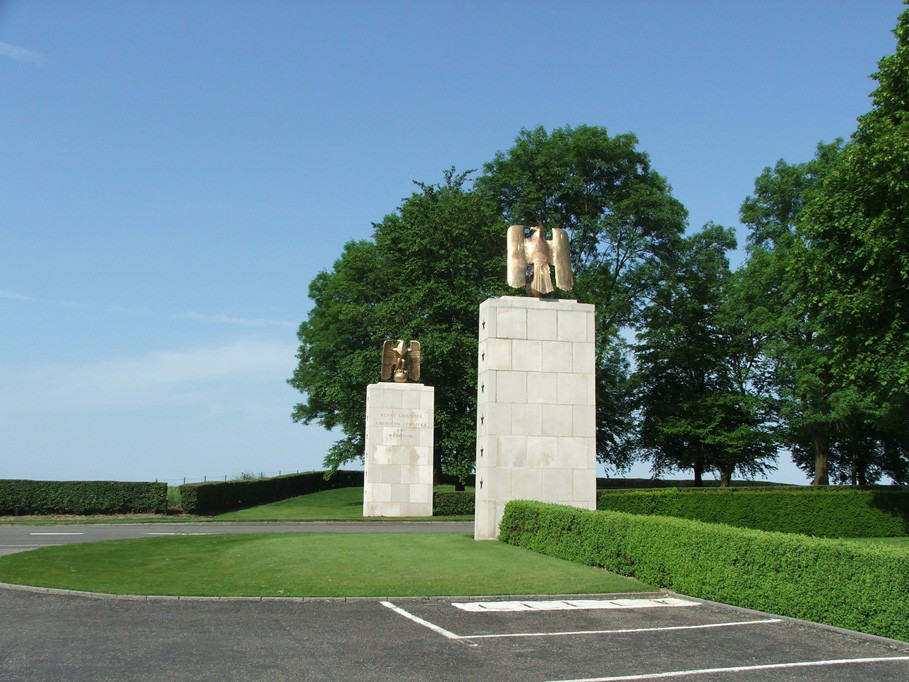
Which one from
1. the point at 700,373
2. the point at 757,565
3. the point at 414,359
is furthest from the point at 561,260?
the point at 700,373

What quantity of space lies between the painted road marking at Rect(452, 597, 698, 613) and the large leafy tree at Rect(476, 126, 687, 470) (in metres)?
32.1

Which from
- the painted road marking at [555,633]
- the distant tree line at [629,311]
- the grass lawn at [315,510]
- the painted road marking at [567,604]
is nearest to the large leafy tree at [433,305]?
the distant tree line at [629,311]

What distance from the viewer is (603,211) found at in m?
50.0

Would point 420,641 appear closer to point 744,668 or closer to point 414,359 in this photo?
point 744,668

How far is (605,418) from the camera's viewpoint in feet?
160

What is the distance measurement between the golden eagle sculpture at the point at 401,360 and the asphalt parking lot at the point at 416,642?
24773 mm

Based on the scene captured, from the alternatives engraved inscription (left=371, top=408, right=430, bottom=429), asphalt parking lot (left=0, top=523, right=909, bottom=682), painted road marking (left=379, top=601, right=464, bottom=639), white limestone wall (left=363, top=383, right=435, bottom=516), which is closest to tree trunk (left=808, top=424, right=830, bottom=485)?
white limestone wall (left=363, top=383, right=435, bottom=516)

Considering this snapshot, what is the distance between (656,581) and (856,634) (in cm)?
463

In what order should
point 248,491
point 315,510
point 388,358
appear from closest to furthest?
1. point 388,358
2. point 315,510
3. point 248,491

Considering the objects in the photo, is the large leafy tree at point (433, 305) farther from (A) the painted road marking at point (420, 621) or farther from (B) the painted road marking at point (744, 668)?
(B) the painted road marking at point (744, 668)

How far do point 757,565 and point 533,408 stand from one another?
1093 cm

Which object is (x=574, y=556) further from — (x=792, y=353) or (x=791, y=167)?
(x=791, y=167)

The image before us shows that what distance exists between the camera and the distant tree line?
44219 mm

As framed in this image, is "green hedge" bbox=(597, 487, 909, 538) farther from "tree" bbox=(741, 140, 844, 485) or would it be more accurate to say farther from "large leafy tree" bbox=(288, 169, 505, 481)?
"large leafy tree" bbox=(288, 169, 505, 481)
